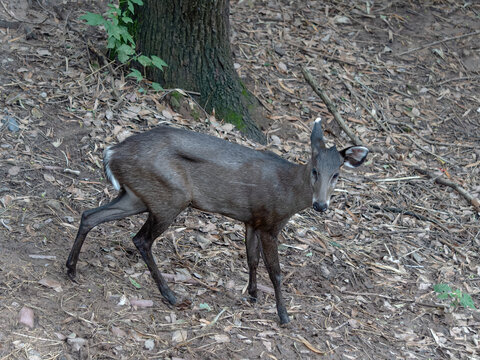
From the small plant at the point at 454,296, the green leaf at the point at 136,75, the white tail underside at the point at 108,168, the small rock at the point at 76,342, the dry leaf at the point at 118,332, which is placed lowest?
the small plant at the point at 454,296

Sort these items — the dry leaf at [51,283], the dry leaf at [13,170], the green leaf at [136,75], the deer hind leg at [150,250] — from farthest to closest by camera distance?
the green leaf at [136,75]
the dry leaf at [13,170]
the deer hind leg at [150,250]
the dry leaf at [51,283]

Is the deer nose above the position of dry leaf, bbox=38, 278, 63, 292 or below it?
above

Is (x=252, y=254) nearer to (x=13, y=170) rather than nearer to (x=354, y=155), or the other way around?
(x=354, y=155)

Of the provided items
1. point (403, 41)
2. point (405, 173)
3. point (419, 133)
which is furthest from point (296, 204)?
point (403, 41)

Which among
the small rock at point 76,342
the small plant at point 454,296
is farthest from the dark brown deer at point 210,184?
the small plant at point 454,296

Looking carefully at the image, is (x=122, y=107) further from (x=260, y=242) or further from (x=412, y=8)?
(x=412, y=8)

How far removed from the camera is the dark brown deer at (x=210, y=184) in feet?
18.1

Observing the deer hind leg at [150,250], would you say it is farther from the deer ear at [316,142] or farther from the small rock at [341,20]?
the small rock at [341,20]

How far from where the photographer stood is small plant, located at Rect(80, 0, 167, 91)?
712 centimetres

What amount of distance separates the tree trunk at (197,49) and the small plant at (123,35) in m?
0.14

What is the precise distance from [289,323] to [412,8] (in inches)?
295

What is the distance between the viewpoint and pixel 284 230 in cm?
711

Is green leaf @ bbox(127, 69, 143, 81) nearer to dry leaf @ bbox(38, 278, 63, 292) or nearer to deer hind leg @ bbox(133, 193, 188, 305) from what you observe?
deer hind leg @ bbox(133, 193, 188, 305)

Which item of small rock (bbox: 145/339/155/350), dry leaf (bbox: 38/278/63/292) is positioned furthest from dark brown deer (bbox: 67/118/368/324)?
small rock (bbox: 145/339/155/350)
